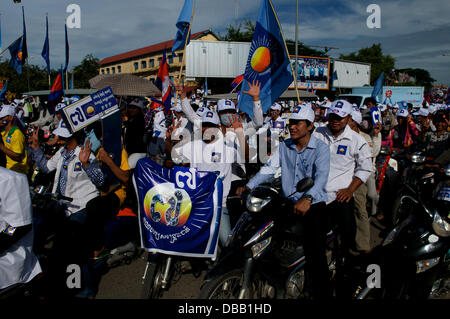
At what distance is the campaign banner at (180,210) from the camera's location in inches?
115

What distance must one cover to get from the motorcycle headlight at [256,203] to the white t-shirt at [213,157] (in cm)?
101

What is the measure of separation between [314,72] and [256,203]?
3831 cm

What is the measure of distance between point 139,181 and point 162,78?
6.17m

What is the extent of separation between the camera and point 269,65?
519 cm

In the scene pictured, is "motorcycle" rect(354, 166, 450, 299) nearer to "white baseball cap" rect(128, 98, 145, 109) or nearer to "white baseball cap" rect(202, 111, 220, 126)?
"white baseball cap" rect(202, 111, 220, 126)

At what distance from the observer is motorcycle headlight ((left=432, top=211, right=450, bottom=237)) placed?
3.11 meters

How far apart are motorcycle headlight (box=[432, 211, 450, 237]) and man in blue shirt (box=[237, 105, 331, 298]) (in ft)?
3.47

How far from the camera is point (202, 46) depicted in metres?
32.0

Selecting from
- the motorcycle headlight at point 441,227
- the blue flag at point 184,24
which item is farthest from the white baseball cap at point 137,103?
the motorcycle headlight at point 441,227

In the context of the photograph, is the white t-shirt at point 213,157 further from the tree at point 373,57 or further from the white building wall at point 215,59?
the tree at point 373,57

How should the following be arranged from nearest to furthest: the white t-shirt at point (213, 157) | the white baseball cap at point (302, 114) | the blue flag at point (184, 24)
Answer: the white baseball cap at point (302, 114) < the white t-shirt at point (213, 157) < the blue flag at point (184, 24)

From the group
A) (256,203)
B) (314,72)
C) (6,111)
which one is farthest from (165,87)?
(314,72)

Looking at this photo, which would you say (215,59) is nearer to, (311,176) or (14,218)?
(311,176)
